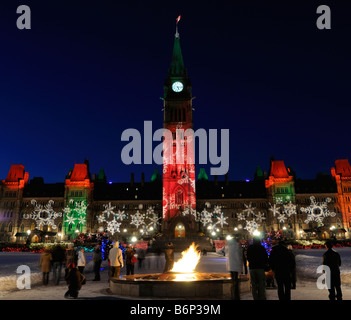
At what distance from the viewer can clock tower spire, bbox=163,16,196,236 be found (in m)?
75.7

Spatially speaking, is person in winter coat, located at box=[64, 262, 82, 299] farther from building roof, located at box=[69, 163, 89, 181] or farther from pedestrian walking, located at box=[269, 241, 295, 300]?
building roof, located at box=[69, 163, 89, 181]

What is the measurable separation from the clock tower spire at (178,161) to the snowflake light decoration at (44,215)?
30.3 meters

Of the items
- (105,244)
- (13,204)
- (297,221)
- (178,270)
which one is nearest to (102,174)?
(13,204)

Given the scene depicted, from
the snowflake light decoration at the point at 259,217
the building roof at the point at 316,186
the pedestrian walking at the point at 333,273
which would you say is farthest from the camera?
the building roof at the point at 316,186

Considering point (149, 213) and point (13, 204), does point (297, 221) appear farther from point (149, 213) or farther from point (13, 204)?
point (13, 204)

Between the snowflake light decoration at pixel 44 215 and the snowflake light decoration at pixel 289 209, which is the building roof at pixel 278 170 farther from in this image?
the snowflake light decoration at pixel 44 215

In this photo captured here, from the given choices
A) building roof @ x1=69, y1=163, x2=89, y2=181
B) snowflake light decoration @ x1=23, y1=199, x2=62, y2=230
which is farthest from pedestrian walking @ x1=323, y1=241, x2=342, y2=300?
building roof @ x1=69, y1=163, x2=89, y2=181

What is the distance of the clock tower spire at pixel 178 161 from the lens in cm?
7569

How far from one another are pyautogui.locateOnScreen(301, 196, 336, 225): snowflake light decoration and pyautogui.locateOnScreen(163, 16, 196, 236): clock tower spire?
98.6 feet

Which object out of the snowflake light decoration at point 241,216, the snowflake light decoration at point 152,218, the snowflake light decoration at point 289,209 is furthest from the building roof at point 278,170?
the snowflake light decoration at point 152,218

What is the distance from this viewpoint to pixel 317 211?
84.6m

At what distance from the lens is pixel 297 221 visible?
8275 cm

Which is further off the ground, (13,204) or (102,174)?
(102,174)
